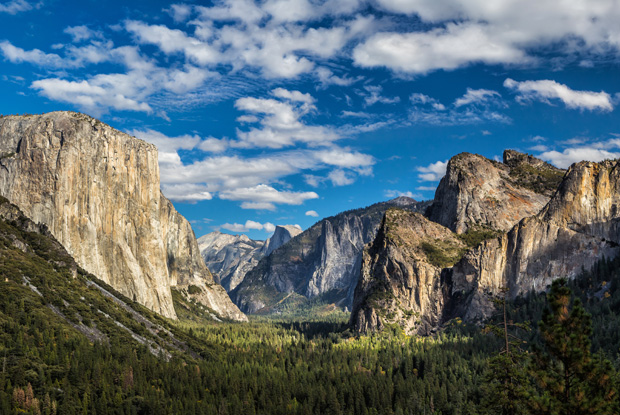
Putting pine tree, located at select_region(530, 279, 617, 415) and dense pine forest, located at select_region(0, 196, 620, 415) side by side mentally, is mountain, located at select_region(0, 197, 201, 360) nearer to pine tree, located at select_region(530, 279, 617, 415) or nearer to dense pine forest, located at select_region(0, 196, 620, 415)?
dense pine forest, located at select_region(0, 196, 620, 415)

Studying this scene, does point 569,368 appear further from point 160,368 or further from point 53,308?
point 53,308

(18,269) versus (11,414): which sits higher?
(18,269)

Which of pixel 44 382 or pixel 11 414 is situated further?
pixel 44 382

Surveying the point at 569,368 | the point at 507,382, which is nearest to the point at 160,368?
the point at 507,382

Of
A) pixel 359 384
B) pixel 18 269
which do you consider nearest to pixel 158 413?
pixel 359 384

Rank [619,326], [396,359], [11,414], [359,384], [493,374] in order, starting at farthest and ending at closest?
[396,359], [619,326], [359,384], [11,414], [493,374]

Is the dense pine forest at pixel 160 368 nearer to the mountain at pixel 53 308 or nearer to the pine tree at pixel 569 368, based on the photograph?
the mountain at pixel 53 308

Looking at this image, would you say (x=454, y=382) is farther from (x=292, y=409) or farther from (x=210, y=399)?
(x=210, y=399)

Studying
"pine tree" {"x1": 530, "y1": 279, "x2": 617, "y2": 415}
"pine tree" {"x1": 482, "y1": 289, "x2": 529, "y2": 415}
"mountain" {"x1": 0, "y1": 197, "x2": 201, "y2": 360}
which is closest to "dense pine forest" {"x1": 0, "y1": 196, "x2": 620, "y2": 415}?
"pine tree" {"x1": 482, "y1": 289, "x2": 529, "y2": 415}

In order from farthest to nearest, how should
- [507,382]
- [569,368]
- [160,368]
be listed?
[160,368] → [507,382] → [569,368]
